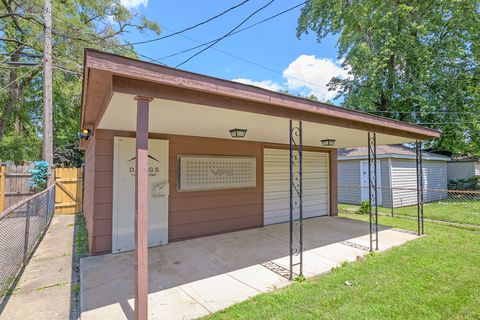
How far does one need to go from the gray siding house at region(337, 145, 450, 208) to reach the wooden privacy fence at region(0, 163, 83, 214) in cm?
943

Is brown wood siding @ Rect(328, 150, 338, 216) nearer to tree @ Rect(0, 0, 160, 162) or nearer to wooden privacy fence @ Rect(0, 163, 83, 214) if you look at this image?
wooden privacy fence @ Rect(0, 163, 83, 214)

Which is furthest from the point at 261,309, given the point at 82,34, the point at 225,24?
the point at 82,34

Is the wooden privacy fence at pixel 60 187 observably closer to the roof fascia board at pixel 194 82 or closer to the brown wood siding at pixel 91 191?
the brown wood siding at pixel 91 191

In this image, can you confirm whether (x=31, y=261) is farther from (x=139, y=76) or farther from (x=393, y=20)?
(x=393, y=20)

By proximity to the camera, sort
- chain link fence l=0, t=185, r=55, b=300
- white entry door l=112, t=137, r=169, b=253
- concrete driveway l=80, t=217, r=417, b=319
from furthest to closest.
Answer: white entry door l=112, t=137, r=169, b=253, chain link fence l=0, t=185, r=55, b=300, concrete driveway l=80, t=217, r=417, b=319

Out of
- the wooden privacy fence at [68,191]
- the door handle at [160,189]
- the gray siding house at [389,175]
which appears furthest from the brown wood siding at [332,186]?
the wooden privacy fence at [68,191]

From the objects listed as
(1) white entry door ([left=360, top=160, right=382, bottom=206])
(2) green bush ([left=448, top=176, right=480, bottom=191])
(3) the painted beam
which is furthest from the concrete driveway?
(2) green bush ([left=448, top=176, right=480, bottom=191])

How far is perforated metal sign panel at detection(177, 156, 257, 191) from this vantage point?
200 inches

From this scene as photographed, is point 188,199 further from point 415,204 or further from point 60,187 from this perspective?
point 415,204

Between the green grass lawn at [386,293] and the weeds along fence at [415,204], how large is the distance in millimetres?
3109

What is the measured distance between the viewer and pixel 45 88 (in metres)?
7.38

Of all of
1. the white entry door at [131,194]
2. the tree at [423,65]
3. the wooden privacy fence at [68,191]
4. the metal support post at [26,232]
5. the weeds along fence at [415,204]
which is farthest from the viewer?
the tree at [423,65]

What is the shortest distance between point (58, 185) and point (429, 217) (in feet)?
38.9

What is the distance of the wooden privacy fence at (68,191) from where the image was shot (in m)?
8.88
